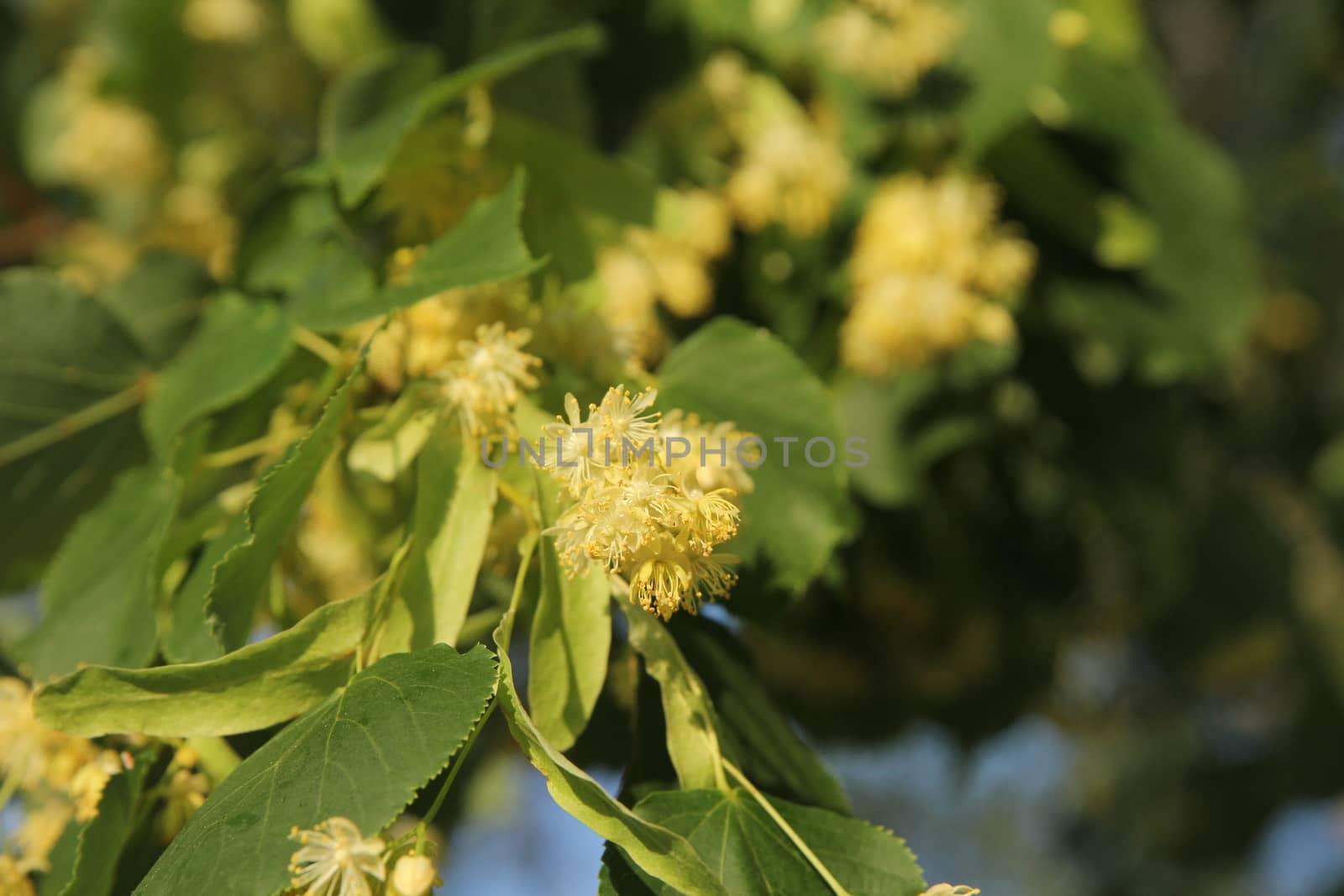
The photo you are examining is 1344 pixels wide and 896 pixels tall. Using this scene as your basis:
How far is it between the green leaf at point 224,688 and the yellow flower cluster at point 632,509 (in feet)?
0.44

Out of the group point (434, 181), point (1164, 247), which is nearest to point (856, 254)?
point (1164, 247)

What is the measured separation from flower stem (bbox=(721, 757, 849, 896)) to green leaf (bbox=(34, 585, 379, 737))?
0.23m

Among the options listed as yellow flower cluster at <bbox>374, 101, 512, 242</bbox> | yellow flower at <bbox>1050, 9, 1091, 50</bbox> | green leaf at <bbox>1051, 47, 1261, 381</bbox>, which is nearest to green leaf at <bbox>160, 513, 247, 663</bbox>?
yellow flower cluster at <bbox>374, 101, 512, 242</bbox>

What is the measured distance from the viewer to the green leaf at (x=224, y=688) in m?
0.58

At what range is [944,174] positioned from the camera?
1.27 meters

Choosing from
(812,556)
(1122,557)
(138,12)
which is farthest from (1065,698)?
(138,12)

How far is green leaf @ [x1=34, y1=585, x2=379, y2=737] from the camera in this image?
22.8 inches

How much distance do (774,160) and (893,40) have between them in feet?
0.59

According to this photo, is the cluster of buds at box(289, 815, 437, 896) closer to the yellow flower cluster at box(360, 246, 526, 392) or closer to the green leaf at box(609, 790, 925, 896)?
the green leaf at box(609, 790, 925, 896)

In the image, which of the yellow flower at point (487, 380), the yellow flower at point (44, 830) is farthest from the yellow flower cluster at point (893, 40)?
the yellow flower at point (44, 830)

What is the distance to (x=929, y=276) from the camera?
119cm

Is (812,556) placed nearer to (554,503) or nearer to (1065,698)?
(554,503)

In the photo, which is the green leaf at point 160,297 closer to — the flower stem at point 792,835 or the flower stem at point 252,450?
the flower stem at point 252,450

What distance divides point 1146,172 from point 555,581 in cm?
104
